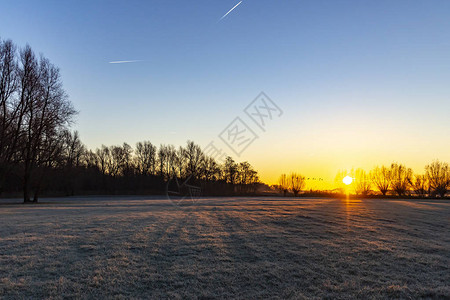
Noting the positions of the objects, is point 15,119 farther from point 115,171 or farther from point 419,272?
point 115,171

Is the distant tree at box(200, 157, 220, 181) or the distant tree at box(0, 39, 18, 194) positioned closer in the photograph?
the distant tree at box(0, 39, 18, 194)

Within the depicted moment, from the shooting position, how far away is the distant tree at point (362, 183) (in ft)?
281

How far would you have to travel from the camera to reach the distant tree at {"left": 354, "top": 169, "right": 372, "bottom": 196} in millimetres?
85762

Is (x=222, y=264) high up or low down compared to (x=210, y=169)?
down

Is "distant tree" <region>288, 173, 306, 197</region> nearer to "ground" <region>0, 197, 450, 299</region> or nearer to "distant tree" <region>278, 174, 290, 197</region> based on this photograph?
"distant tree" <region>278, 174, 290, 197</region>

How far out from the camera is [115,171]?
299ft

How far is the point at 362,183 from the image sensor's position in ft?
292

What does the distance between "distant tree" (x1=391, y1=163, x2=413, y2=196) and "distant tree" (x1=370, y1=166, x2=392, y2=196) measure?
4.14 feet

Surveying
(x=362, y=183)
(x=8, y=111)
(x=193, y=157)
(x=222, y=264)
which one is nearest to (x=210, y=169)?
(x=193, y=157)

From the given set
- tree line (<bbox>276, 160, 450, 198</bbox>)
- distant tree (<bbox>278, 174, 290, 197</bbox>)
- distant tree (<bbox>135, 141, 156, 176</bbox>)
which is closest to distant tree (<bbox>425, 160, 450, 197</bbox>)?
tree line (<bbox>276, 160, 450, 198</bbox>)

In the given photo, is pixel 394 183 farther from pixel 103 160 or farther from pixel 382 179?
pixel 103 160

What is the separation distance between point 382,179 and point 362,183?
697cm

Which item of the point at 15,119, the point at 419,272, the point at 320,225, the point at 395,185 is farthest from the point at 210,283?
the point at 395,185

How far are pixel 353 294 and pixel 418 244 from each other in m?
5.79
